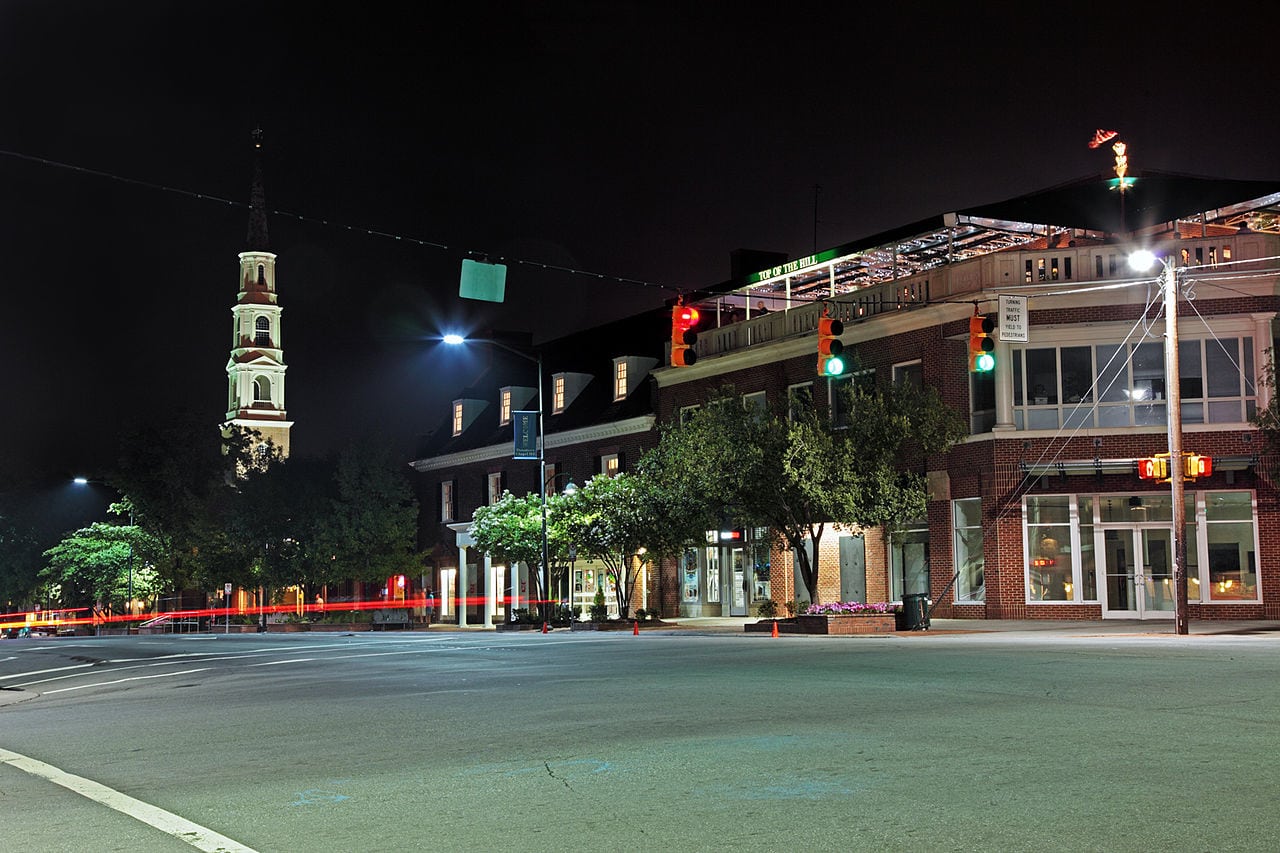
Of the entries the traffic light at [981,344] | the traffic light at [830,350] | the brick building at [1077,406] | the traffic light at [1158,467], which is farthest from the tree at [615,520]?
the traffic light at [981,344]

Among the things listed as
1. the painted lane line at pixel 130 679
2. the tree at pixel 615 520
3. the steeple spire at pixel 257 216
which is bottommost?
the painted lane line at pixel 130 679

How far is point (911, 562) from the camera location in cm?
3762

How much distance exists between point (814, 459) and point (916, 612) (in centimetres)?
437

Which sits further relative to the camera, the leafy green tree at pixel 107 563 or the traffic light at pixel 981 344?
the leafy green tree at pixel 107 563

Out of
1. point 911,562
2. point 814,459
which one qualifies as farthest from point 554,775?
point 911,562

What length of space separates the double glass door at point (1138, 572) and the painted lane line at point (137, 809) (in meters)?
27.8

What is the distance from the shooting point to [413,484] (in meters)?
64.9

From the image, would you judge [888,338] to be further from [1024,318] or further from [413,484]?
[413,484]

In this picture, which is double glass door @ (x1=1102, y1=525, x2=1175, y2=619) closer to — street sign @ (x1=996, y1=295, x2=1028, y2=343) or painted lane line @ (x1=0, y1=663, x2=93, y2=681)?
Answer: street sign @ (x1=996, y1=295, x2=1028, y2=343)

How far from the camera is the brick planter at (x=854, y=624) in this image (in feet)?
100

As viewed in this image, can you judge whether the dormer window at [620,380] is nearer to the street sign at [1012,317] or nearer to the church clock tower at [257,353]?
the street sign at [1012,317]

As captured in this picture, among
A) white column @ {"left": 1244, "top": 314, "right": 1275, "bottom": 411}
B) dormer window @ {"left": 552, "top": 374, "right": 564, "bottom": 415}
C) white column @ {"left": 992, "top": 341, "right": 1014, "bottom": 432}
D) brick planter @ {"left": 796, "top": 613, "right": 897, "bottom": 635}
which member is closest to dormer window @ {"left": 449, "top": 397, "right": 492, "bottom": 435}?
dormer window @ {"left": 552, "top": 374, "right": 564, "bottom": 415}

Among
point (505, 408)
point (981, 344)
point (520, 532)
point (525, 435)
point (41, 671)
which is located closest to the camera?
point (981, 344)

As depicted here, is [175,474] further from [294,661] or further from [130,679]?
[130,679]
